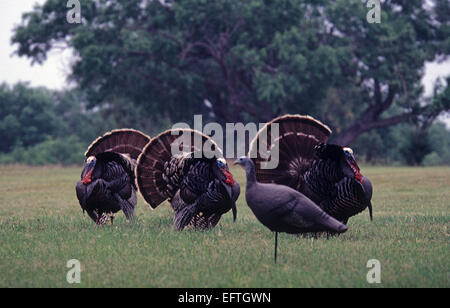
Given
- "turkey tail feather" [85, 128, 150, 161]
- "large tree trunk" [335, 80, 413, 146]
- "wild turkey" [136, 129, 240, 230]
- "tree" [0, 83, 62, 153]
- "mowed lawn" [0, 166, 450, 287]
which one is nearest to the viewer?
"mowed lawn" [0, 166, 450, 287]

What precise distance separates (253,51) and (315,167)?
25.2 meters

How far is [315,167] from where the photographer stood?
9.64 metres

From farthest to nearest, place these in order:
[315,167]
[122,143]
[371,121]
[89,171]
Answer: [371,121] < [122,143] < [89,171] < [315,167]

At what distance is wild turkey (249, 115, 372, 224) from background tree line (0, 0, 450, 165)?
23.6 m

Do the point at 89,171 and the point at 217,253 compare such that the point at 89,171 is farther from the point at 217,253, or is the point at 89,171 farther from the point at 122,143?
the point at 217,253

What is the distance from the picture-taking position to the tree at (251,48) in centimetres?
3441

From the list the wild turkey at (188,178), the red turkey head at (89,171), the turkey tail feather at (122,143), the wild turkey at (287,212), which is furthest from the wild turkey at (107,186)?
the wild turkey at (287,212)

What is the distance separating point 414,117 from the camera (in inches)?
1505

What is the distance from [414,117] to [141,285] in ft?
112

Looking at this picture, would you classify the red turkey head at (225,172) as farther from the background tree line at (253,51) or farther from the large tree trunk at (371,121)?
the large tree trunk at (371,121)

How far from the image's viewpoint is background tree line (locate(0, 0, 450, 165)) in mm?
34469

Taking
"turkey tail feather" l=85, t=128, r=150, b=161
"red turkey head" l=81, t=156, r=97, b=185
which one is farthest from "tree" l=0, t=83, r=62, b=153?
"red turkey head" l=81, t=156, r=97, b=185

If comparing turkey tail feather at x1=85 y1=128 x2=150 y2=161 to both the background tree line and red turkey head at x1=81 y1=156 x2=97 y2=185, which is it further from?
the background tree line

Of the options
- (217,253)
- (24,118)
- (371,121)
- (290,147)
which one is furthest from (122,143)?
(24,118)
